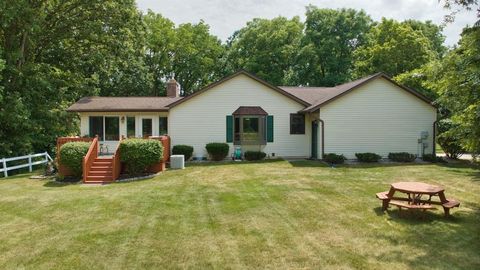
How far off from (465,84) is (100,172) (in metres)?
12.6

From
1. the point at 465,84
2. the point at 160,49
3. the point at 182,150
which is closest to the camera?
the point at 465,84

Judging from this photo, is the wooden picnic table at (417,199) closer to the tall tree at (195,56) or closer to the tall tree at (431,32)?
the tall tree at (431,32)

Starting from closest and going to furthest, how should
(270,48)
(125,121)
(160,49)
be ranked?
(125,121), (270,48), (160,49)

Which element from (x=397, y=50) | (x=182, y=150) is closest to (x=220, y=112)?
(x=182, y=150)

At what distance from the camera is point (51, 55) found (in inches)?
1001

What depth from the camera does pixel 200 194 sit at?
35.6 ft

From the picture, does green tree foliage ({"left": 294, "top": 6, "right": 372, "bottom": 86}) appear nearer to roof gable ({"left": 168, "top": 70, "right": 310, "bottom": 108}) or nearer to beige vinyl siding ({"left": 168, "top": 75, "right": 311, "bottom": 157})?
roof gable ({"left": 168, "top": 70, "right": 310, "bottom": 108})

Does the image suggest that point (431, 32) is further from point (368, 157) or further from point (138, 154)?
point (138, 154)

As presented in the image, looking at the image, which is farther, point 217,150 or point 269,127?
point 269,127

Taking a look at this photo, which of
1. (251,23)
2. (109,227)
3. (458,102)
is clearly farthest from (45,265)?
(251,23)

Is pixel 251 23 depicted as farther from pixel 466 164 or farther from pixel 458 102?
pixel 458 102

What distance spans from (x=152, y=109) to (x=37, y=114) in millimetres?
7126

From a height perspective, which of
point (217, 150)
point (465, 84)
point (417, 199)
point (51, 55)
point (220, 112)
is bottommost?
point (417, 199)

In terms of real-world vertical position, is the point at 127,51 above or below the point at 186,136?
above
